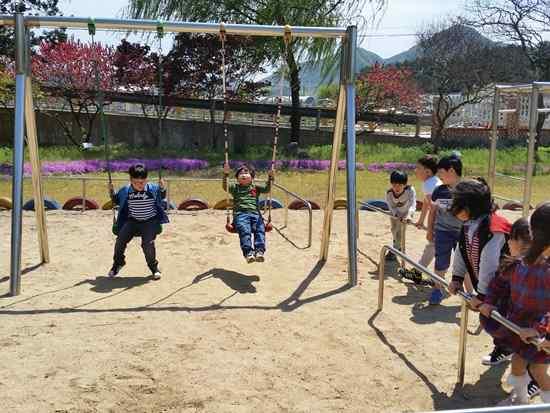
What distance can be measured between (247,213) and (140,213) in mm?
1121

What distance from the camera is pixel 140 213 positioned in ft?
21.0

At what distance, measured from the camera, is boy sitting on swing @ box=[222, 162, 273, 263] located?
6.25 m

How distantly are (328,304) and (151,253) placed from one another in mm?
1973

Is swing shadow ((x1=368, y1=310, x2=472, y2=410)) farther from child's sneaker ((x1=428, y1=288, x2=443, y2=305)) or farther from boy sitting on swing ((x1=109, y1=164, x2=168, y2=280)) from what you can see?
boy sitting on swing ((x1=109, y1=164, x2=168, y2=280))

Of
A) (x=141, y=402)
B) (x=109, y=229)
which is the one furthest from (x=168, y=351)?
(x=109, y=229)

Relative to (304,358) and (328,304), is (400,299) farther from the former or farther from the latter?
(304,358)

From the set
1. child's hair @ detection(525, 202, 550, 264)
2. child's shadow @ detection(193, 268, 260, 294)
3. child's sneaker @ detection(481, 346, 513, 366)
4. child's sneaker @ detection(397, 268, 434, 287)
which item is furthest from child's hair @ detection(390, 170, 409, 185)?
child's hair @ detection(525, 202, 550, 264)

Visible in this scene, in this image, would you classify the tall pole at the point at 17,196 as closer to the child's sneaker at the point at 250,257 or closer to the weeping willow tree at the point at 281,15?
the child's sneaker at the point at 250,257

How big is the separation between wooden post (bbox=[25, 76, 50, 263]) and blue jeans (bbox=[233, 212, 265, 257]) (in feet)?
7.01

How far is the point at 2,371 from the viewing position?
4020 mm

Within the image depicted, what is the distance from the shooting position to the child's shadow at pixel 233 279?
620cm

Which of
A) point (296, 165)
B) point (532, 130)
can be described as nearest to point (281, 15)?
point (296, 165)

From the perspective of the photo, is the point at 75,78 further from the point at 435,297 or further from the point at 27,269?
the point at 435,297

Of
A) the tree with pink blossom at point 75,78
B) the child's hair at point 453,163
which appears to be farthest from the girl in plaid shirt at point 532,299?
the tree with pink blossom at point 75,78
